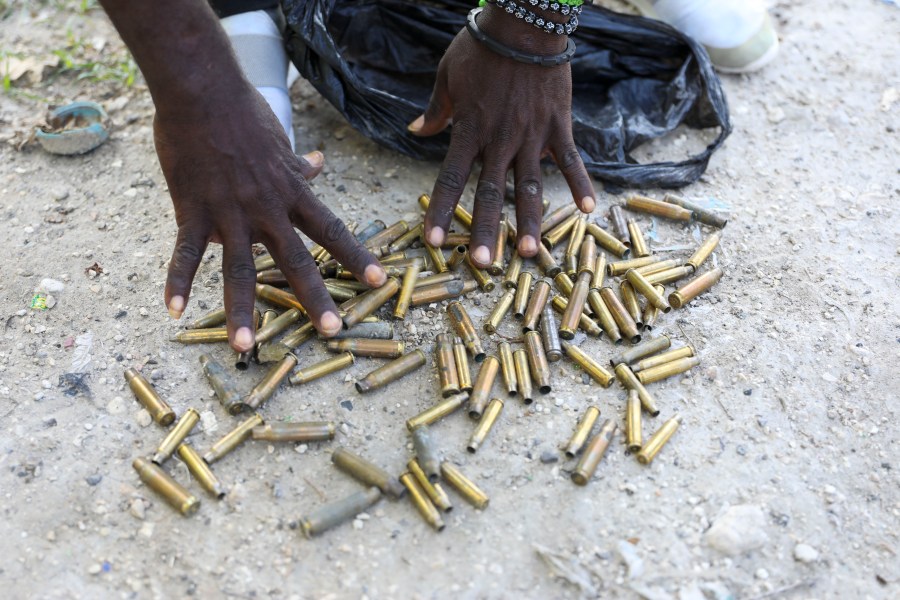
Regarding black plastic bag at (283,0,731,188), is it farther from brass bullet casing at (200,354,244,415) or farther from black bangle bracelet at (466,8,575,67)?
brass bullet casing at (200,354,244,415)

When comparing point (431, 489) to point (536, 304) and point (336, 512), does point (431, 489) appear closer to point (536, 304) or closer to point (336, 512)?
point (336, 512)

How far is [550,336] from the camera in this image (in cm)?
349

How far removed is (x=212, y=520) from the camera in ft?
9.23

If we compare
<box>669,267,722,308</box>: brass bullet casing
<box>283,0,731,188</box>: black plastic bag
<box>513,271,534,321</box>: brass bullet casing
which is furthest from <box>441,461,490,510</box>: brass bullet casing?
<box>283,0,731,188</box>: black plastic bag

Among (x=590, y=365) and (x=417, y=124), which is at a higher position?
(x=417, y=124)

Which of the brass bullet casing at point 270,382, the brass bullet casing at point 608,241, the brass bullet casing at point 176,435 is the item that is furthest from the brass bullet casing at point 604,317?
the brass bullet casing at point 176,435

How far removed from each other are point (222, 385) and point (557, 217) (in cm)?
198

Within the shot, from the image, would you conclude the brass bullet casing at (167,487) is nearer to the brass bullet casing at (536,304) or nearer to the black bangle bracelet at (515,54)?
the brass bullet casing at (536,304)

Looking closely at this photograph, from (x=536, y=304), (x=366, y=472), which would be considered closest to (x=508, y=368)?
(x=536, y=304)

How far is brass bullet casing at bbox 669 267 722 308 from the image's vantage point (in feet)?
12.1

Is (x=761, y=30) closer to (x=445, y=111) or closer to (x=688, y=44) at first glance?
(x=688, y=44)

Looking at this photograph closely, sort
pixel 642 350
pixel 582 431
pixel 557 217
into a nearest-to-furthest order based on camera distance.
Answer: pixel 582 431 < pixel 642 350 < pixel 557 217

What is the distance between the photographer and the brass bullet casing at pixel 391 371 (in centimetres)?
326

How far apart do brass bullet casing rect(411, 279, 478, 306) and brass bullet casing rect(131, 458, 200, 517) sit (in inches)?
52.4
